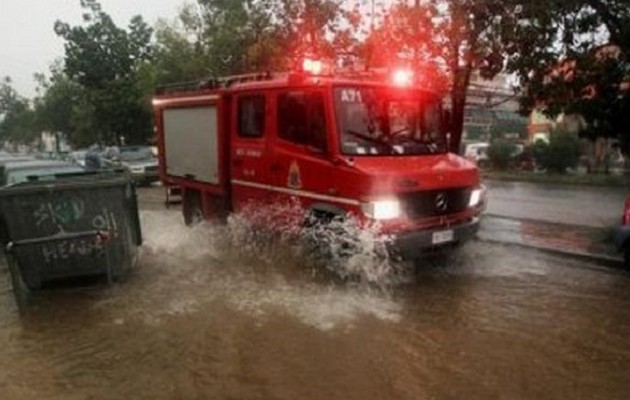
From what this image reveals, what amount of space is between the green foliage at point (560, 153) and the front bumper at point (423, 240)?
72.9ft

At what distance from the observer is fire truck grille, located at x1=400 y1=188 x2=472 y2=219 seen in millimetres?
8695

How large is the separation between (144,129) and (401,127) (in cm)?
3296

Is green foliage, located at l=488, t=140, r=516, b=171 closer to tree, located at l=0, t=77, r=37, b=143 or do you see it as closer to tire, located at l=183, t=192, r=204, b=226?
tire, located at l=183, t=192, r=204, b=226

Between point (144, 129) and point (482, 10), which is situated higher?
point (482, 10)

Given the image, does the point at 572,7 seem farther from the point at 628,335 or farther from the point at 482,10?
the point at 628,335

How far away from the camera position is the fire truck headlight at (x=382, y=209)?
330 inches

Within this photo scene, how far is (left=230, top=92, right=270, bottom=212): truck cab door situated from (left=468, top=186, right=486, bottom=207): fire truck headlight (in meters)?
2.67

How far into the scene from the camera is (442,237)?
29.6 ft

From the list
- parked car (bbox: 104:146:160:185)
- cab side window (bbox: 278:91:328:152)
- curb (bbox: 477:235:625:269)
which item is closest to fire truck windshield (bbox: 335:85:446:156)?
cab side window (bbox: 278:91:328:152)

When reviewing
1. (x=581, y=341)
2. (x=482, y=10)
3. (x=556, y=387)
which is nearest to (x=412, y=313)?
(x=581, y=341)

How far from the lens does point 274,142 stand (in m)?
9.74

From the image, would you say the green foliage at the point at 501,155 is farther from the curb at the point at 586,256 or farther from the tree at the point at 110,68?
the curb at the point at 586,256

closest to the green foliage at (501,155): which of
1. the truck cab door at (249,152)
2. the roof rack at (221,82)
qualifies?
the roof rack at (221,82)

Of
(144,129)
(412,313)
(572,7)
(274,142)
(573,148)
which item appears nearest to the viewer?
(412,313)
